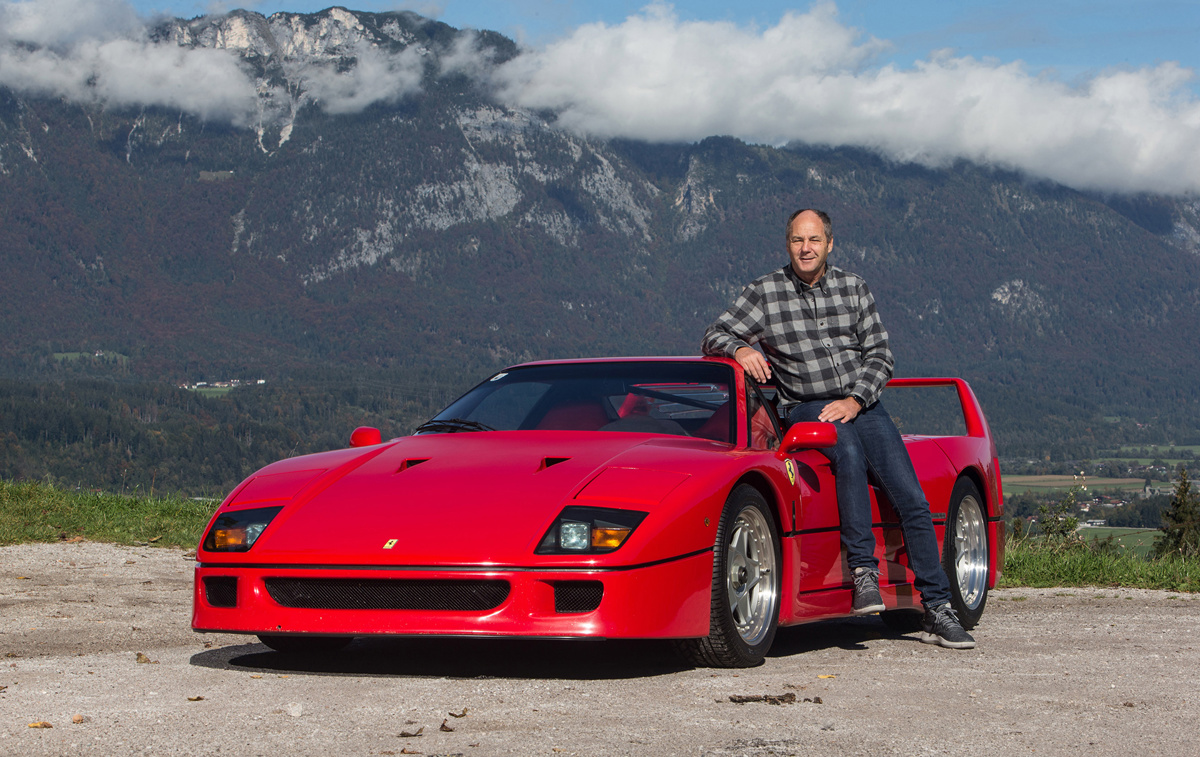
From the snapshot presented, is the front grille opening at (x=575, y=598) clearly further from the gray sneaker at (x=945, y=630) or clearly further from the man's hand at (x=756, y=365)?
the gray sneaker at (x=945, y=630)

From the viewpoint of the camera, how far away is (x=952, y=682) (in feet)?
15.0

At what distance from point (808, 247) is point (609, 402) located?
117cm

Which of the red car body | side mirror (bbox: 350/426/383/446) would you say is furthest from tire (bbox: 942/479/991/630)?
side mirror (bbox: 350/426/383/446)

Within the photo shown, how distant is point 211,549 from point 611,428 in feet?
5.76

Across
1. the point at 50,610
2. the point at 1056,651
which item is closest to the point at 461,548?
the point at 1056,651

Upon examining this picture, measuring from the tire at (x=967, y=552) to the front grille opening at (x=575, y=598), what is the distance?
2.63 metres

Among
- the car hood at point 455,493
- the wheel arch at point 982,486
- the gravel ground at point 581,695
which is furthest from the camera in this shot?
the wheel arch at point 982,486

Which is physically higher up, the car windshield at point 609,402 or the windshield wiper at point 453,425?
the car windshield at point 609,402

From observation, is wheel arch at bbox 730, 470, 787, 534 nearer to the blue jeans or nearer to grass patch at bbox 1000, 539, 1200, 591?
the blue jeans

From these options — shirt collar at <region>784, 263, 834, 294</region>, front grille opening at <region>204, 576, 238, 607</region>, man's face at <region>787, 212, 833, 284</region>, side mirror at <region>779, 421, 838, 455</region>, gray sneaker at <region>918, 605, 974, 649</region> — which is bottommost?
gray sneaker at <region>918, 605, 974, 649</region>

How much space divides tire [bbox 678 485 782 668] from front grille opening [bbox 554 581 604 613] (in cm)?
55

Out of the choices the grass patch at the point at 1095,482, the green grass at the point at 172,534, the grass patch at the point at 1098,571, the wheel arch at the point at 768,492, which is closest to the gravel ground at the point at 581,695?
the wheel arch at the point at 768,492

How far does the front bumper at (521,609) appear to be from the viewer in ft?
14.0

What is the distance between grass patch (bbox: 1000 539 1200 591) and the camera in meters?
8.97
